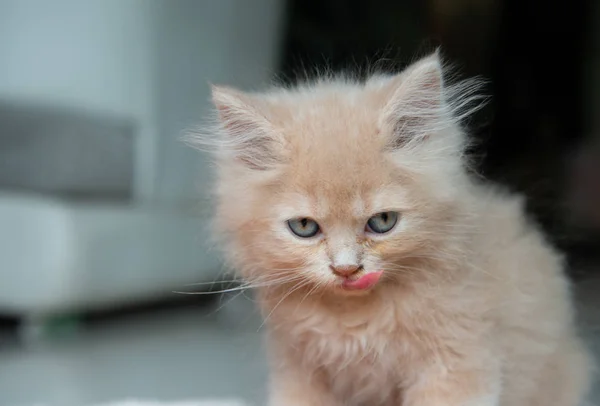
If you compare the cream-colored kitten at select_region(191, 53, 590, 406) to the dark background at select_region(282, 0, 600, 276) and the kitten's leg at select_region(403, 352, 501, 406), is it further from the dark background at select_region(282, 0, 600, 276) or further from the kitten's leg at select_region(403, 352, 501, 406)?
the dark background at select_region(282, 0, 600, 276)

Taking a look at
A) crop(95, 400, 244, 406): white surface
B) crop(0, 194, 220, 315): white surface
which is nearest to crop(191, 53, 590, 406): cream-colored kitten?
crop(95, 400, 244, 406): white surface

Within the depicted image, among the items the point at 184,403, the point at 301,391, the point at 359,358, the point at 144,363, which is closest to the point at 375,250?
the point at 359,358

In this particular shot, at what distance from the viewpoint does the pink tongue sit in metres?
0.99

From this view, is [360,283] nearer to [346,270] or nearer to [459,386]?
[346,270]

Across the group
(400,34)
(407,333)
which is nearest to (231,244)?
(407,333)

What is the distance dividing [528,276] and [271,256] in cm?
43

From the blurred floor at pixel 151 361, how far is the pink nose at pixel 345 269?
14.8 inches

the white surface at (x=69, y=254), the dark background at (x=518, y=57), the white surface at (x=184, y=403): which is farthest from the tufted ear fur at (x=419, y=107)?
the dark background at (x=518, y=57)

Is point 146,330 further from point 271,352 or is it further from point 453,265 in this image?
point 453,265

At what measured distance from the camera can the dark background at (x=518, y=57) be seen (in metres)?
2.26

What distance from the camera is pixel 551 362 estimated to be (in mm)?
1192

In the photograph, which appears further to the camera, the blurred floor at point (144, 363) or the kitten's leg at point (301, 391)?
the blurred floor at point (144, 363)

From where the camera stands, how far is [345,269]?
96 centimetres

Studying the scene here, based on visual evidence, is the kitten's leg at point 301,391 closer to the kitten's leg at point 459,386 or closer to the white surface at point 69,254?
the kitten's leg at point 459,386
